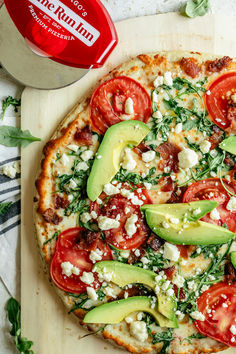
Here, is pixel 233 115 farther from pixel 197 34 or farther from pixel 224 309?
pixel 224 309

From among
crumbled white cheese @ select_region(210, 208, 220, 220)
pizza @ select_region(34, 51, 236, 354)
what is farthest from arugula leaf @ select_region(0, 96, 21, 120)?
crumbled white cheese @ select_region(210, 208, 220, 220)

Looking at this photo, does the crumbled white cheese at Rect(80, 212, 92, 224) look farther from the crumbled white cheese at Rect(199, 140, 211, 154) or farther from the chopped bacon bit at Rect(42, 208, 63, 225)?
the crumbled white cheese at Rect(199, 140, 211, 154)

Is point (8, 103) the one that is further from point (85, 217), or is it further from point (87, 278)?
point (87, 278)

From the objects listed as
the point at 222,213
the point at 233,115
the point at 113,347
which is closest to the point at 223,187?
the point at 222,213

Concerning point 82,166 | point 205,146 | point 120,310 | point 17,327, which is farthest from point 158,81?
point 17,327

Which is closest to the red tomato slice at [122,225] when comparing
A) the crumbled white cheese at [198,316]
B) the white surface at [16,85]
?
the crumbled white cheese at [198,316]

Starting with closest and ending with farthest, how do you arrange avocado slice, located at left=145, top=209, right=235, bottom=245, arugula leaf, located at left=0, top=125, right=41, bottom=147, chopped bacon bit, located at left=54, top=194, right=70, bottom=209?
avocado slice, located at left=145, top=209, right=235, bottom=245
chopped bacon bit, located at left=54, top=194, right=70, bottom=209
arugula leaf, located at left=0, top=125, right=41, bottom=147

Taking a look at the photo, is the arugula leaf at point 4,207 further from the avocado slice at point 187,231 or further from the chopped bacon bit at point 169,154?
the chopped bacon bit at point 169,154
